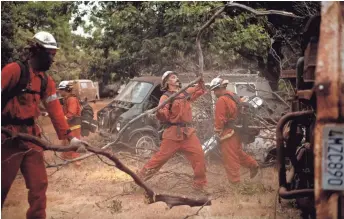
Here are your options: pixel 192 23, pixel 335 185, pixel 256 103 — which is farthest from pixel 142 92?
pixel 335 185

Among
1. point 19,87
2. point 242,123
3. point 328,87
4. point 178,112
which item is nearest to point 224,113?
point 242,123

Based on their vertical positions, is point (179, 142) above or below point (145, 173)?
above

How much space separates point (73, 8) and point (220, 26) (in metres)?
2.79

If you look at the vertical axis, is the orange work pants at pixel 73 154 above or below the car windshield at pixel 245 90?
below

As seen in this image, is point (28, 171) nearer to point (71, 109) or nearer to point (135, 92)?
point (71, 109)

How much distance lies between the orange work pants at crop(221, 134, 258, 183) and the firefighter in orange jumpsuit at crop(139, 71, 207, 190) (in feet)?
2.21

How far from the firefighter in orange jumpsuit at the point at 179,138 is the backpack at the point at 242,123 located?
76cm

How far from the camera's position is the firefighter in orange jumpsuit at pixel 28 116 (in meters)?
4.28

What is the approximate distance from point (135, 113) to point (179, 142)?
2.22m

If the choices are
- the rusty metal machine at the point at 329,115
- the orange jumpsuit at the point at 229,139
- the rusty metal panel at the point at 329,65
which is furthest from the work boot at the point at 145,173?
the rusty metal panel at the point at 329,65

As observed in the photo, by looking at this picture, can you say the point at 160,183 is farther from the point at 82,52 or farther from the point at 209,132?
the point at 82,52

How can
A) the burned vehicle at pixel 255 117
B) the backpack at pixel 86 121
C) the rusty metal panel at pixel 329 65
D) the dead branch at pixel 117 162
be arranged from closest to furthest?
the rusty metal panel at pixel 329 65
the dead branch at pixel 117 162
the burned vehicle at pixel 255 117
the backpack at pixel 86 121

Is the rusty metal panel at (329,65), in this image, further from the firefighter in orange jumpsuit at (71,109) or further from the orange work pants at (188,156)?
the firefighter in orange jumpsuit at (71,109)

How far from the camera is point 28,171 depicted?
4449 mm
